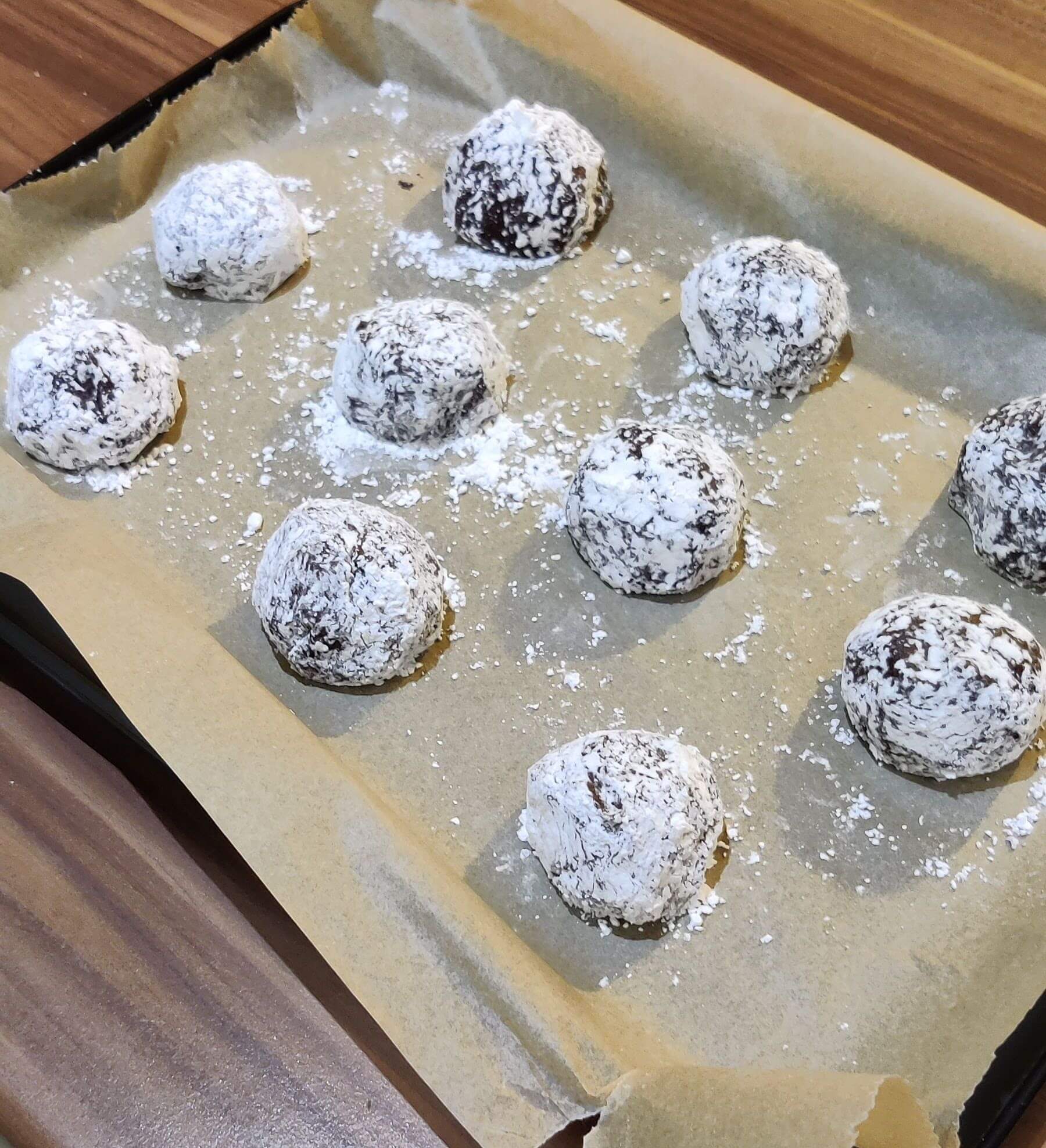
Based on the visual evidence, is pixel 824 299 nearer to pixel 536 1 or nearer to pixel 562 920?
pixel 536 1

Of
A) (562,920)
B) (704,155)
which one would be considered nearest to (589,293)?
(704,155)

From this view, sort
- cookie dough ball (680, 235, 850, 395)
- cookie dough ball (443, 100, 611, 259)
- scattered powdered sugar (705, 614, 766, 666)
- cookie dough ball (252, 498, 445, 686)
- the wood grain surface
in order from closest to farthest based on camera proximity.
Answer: cookie dough ball (252, 498, 445, 686)
scattered powdered sugar (705, 614, 766, 666)
cookie dough ball (680, 235, 850, 395)
cookie dough ball (443, 100, 611, 259)
the wood grain surface

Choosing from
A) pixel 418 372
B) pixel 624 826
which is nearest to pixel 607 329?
pixel 418 372

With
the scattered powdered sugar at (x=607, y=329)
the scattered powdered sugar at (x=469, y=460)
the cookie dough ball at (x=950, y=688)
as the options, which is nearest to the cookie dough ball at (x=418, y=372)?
the scattered powdered sugar at (x=469, y=460)

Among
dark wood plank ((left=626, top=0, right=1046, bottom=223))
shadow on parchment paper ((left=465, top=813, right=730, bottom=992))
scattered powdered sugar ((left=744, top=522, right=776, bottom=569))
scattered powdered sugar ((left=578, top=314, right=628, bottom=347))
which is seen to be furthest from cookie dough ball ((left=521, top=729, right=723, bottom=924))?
dark wood plank ((left=626, top=0, right=1046, bottom=223))

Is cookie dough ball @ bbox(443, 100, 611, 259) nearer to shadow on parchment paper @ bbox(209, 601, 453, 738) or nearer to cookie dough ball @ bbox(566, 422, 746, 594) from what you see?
cookie dough ball @ bbox(566, 422, 746, 594)

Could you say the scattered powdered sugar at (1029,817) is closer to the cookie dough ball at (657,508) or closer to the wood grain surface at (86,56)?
the cookie dough ball at (657,508)

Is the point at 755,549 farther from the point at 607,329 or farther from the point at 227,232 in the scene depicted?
the point at 227,232
